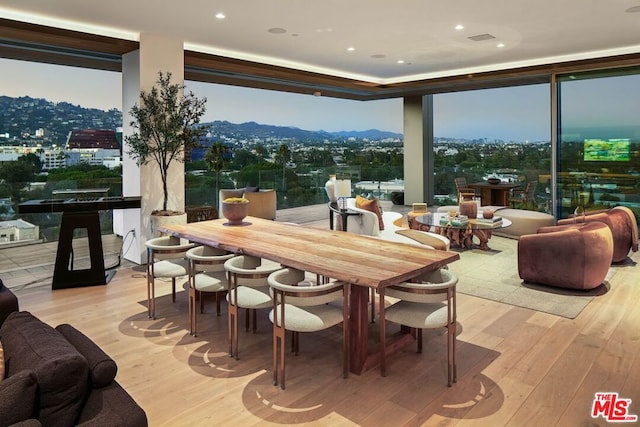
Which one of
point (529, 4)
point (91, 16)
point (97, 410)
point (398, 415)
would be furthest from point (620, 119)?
point (97, 410)

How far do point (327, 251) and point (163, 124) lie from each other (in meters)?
3.25

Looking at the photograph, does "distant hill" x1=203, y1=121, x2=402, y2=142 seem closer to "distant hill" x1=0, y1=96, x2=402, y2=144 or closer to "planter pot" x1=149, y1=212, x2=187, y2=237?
"distant hill" x1=0, y1=96, x2=402, y2=144

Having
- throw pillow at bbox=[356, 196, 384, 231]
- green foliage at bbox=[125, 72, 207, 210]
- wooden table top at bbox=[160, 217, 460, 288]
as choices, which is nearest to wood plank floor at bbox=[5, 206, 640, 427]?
wooden table top at bbox=[160, 217, 460, 288]

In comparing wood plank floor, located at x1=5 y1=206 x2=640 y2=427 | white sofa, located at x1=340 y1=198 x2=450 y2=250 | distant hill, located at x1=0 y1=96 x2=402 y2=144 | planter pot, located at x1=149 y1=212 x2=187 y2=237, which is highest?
distant hill, located at x1=0 y1=96 x2=402 y2=144

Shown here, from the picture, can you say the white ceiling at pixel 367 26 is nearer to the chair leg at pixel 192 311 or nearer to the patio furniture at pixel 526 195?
the patio furniture at pixel 526 195

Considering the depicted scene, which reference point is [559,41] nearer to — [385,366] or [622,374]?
[622,374]

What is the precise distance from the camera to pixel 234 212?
170 inches

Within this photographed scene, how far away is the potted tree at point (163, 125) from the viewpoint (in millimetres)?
5512

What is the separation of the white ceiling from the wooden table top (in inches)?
89.9

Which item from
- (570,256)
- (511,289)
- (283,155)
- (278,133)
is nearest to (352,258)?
(511,289)

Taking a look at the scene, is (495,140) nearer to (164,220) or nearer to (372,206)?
(372,206)

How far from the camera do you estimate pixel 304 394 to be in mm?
2748

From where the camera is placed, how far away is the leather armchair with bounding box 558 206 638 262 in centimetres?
558

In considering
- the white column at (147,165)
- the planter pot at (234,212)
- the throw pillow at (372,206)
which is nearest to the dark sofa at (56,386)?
the planter pot at (234,212)
